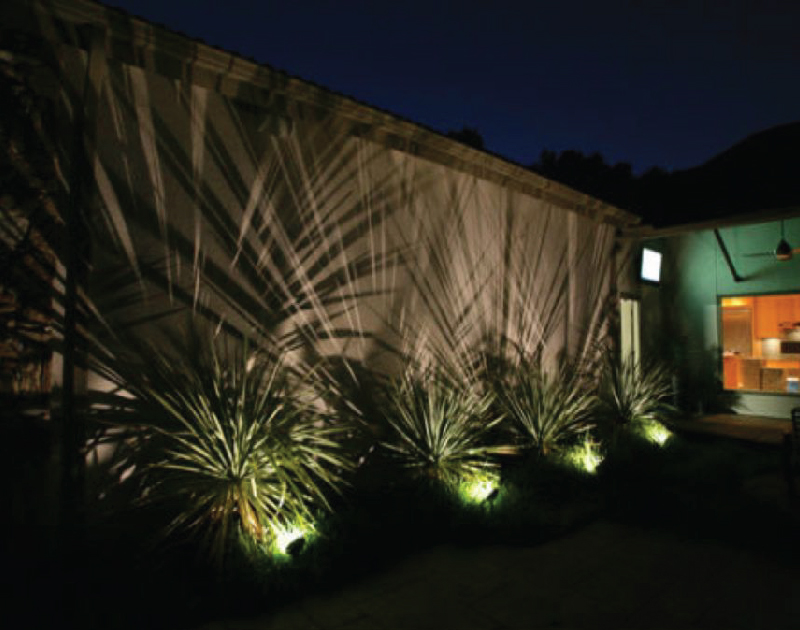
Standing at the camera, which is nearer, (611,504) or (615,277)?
(611,504)

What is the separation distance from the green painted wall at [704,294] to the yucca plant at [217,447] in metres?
7.84

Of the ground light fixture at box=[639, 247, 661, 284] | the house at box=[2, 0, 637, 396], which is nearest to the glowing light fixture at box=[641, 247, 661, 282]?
the ground light fixture at box=[639, 247, 661, 284]

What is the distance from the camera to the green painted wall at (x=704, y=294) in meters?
8.97

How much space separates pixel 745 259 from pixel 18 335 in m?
10.4

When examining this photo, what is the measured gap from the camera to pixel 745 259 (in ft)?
30.5

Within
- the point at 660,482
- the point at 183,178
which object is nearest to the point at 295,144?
the point at 183,178

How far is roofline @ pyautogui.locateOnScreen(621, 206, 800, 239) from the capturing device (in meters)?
6.91

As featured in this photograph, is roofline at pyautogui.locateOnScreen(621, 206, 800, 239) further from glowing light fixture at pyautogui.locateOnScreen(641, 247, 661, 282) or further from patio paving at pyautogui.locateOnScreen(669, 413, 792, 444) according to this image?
patio paving at pyautogui.locateOnScreen(669, 413, 792, 444)

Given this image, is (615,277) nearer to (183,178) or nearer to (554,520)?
(554,520)

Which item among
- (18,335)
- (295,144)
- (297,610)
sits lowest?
(297,610)

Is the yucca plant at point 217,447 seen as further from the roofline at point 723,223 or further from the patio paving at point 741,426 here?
the roofline at point 723,223

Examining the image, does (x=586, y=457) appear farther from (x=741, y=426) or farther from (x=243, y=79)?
(x=243, y=79)

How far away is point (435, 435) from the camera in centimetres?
462

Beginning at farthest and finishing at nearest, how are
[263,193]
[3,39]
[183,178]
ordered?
[263,193]
[183,178]
[3,39]
